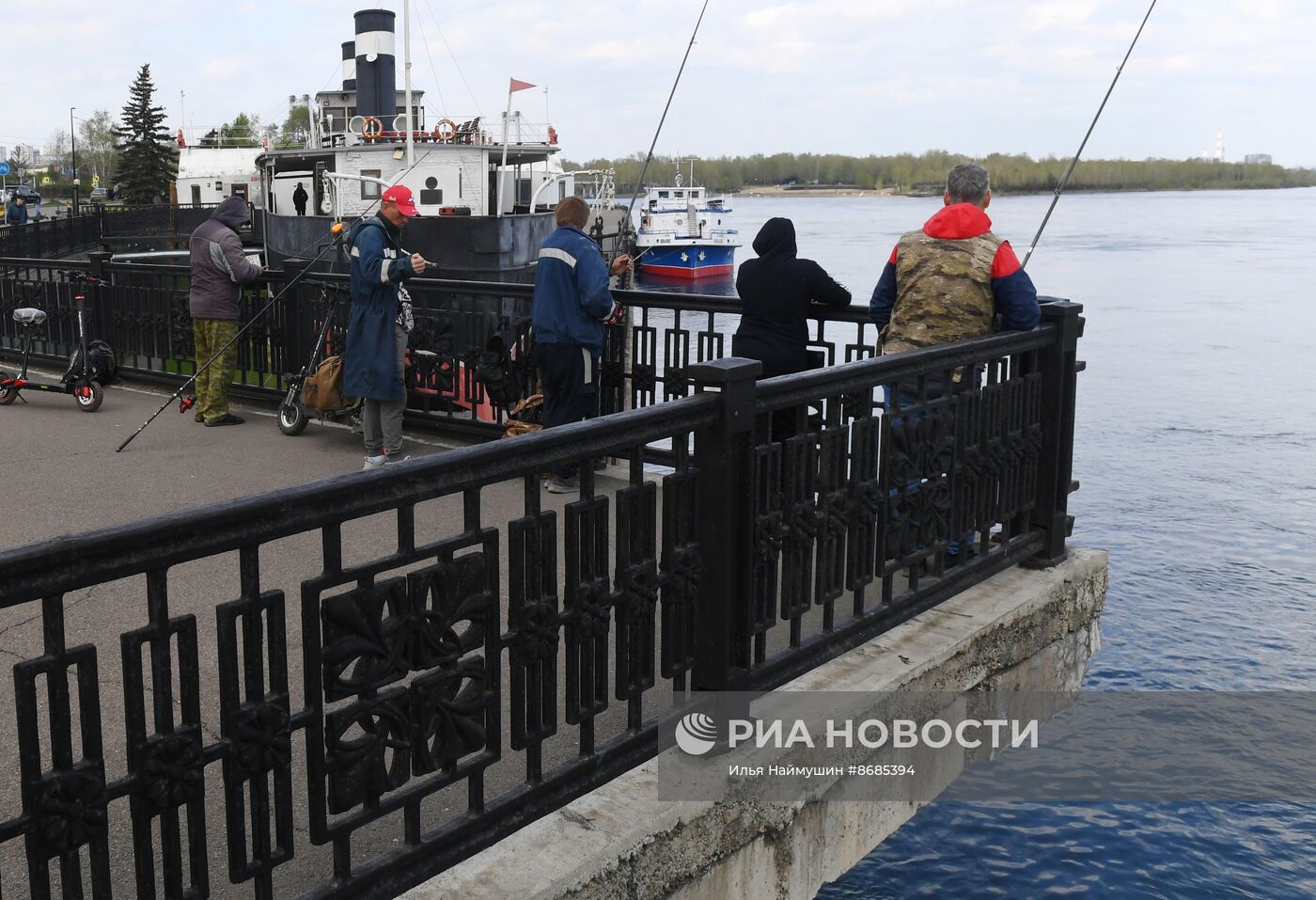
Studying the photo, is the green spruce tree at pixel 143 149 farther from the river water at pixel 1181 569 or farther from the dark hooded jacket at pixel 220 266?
the dark hooded jacket at pixel 220 266

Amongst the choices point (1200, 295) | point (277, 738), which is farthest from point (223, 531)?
point (1200, 295)

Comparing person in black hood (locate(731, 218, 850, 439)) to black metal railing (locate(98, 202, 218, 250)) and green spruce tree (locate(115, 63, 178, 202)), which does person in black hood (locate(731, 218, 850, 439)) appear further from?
green spruce tree (locate(115, 63, 178, 202))

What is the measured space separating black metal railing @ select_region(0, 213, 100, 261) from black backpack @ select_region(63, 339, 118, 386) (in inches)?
1121

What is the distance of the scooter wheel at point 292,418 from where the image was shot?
907 cm

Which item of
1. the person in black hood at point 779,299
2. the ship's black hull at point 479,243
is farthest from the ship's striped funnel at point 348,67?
the person in black hood at point 779,299

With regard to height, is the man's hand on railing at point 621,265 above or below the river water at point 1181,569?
above

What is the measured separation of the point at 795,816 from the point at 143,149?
298 feet

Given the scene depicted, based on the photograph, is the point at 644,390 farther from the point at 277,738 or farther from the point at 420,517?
the point at 277,738

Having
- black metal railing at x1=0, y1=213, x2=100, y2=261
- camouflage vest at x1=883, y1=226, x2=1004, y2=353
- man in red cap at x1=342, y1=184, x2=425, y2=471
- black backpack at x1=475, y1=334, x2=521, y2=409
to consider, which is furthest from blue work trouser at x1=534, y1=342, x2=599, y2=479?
black metal railing at x1=0, y1=213, x2=100, y2=261

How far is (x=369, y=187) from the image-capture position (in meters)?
31.8

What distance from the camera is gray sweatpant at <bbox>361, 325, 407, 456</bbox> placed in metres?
8.00

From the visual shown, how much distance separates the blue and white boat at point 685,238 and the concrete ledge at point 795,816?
180ft

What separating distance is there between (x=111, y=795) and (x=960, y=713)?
3504mm

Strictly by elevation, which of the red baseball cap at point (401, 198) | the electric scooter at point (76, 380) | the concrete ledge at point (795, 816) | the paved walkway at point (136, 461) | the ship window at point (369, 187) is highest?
the ship window at point (369, 187)
